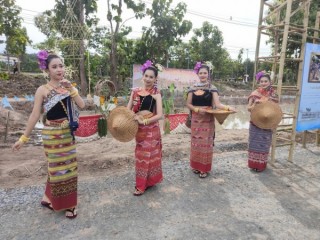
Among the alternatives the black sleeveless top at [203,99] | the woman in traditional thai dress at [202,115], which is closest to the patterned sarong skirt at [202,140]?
the woman in traditional thai dress at [202,115]

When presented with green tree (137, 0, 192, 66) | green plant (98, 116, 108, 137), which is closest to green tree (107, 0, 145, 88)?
green tree (137, 0, 192, 66)

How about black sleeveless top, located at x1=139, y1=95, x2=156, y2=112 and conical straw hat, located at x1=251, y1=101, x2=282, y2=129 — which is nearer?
black sleeveless top, located at x1=139, y1=95, x2=156, y2=112

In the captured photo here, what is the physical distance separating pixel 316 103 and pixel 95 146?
464cm

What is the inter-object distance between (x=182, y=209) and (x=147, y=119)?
1096mm

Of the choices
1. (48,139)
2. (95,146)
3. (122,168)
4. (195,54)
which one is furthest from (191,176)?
(195,54)

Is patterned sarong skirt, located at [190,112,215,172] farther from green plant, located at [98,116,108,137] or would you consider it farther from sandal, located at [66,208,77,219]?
green plant, located at [98,116,108,137]

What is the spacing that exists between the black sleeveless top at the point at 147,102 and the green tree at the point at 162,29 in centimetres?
1284

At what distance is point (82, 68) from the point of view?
555 inches

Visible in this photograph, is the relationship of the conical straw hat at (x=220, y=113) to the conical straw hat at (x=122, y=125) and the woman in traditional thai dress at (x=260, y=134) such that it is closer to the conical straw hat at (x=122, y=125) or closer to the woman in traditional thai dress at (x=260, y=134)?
the woman in traditional thai dress at (x=260, y=134)

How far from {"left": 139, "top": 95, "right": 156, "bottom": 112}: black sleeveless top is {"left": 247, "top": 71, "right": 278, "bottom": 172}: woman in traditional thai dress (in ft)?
5.59

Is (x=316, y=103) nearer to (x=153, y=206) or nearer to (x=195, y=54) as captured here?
(x=153, y=206)

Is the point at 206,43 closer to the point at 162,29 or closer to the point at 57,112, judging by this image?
the point at 162,29

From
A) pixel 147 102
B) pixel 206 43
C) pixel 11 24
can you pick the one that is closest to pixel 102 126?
pixel 147 102

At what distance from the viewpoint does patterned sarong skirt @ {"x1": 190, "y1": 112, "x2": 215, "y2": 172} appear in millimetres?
3920
